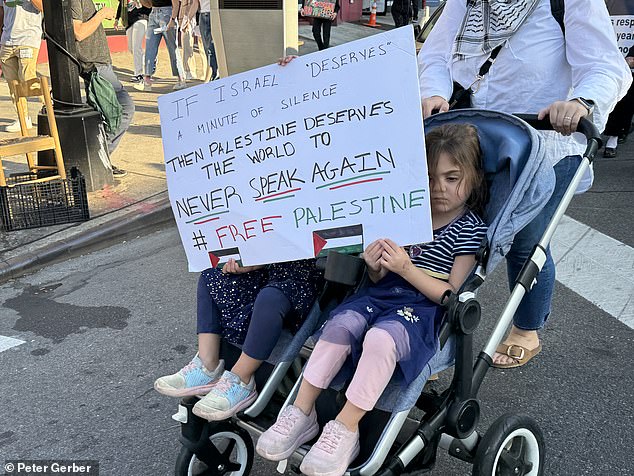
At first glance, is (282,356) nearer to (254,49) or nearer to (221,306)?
(221,306)

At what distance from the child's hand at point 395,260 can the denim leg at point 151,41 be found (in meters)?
9.31

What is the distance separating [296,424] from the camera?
2.39 meters

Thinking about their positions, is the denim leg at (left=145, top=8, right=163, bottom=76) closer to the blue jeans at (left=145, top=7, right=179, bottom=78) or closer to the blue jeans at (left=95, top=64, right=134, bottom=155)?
the blue jeans at (left=145, top=7, right=179, bottom=78)

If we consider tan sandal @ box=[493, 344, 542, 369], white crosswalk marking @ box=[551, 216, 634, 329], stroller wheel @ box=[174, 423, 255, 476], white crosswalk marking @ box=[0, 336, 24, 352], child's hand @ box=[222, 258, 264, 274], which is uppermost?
child's hand @ box=[222, 258, 264, 274]

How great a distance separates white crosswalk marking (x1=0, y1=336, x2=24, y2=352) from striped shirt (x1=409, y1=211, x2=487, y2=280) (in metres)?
2.56

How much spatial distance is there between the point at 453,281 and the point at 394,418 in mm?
546

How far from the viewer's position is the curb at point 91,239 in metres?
5.30

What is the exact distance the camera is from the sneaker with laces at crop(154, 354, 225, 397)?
2.61 m

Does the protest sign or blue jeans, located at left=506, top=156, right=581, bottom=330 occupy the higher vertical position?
the protest sign

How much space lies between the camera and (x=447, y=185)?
266 cm

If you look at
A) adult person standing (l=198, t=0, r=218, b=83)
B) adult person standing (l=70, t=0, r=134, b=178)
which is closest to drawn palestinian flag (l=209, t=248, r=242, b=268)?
adult person standing (l=70, t=0, r=134, b=178)

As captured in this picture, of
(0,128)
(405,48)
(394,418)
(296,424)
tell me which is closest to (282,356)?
(296,424)

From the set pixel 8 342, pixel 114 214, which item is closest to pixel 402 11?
pixel 114 214

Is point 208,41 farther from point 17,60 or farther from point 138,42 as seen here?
point 17,60
